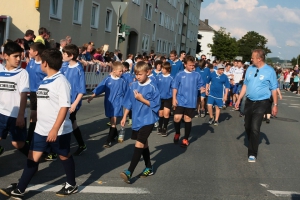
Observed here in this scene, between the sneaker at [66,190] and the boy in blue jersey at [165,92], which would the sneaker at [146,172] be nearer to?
the sneaker at [66,190]

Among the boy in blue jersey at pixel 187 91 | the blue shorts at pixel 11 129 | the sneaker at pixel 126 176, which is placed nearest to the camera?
the blue shorts at pixel 11 129

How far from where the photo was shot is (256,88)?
7883mm

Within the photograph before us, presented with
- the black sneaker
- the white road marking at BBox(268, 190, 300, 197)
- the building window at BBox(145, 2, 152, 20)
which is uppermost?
the building window at BBox(145, 2, 152, 20)

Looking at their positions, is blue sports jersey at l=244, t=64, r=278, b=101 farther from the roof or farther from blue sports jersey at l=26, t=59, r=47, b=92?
the roof

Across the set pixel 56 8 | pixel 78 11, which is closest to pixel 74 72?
pixel 56 8

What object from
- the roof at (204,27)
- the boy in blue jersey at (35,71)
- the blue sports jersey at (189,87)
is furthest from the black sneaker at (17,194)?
the roof at (204,27)

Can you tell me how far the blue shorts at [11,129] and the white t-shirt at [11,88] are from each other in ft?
0.23

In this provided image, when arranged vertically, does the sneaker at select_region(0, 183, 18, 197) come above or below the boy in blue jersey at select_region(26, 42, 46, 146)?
below

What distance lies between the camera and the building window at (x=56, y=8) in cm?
2067

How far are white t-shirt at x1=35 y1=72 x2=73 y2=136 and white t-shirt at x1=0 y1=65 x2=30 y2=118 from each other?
0.73 meters

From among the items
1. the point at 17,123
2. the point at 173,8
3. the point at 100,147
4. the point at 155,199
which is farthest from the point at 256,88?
the point at 173,8

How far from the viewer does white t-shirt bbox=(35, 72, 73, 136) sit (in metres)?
4.66

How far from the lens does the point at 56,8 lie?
2128 centimetres

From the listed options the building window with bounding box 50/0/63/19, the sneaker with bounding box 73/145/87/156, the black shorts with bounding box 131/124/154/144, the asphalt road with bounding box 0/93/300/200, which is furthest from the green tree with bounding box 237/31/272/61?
the black shorts with bounding box 131/124/154/144
